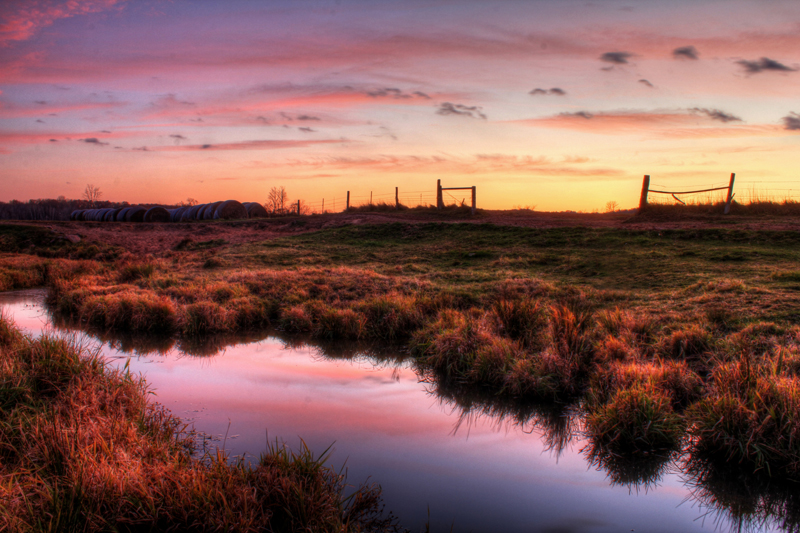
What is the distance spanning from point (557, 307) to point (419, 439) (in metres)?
4.24

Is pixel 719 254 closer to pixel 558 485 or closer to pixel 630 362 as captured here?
pixel 630 362

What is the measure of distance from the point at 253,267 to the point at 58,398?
1115 centimetres

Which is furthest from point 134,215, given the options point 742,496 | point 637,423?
point 742,496

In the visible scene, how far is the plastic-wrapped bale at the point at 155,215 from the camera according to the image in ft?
112

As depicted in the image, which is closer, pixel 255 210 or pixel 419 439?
pixel 419 439

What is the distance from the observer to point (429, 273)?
1440 cm

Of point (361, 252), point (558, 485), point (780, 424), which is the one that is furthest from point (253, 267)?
point (780, 424)

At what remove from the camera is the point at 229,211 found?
1357 inches

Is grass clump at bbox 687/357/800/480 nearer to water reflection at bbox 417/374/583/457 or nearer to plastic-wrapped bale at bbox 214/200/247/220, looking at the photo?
water reflection at bbox 417/374/583/457

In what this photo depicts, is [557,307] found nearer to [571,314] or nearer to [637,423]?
[571,314]

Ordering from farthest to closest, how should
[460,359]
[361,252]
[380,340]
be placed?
[361,252], [380,340], [460,359]

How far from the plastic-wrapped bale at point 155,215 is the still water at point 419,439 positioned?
2858 centimetres

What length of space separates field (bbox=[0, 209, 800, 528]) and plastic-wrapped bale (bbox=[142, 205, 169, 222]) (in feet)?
39.3

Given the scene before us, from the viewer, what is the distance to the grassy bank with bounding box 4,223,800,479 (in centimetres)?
504
